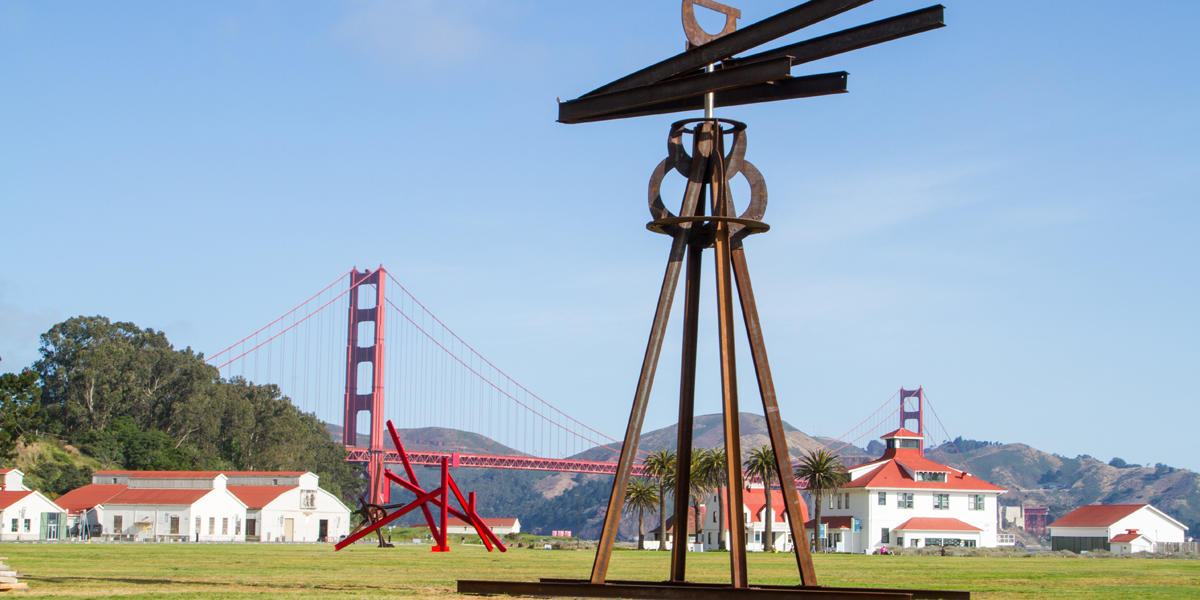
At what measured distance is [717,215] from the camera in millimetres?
20203

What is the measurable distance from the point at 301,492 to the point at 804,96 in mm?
78184

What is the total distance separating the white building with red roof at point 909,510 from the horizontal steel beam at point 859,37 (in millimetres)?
76430

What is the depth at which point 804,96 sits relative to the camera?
20484mm

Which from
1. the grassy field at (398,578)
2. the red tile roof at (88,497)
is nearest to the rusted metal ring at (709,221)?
the grassy field at (398,578)

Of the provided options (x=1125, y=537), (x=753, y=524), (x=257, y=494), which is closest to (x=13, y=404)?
(x=257, y=494)

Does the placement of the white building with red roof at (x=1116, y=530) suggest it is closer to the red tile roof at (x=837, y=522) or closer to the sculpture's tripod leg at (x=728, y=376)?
the red tile roof at (x=837, y=522)

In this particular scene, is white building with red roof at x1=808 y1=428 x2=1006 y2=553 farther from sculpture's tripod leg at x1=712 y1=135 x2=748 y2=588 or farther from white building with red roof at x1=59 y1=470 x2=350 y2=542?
sculpture's tripod leg at x1=712 y1=135 x2=748 y2=588

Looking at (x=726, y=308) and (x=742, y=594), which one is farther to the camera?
(x=726, y=308)

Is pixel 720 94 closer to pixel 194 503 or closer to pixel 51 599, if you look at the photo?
pixel 51 599

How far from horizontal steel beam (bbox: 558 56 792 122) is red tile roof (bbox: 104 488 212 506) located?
228ft

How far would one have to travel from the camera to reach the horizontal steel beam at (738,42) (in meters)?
18.9

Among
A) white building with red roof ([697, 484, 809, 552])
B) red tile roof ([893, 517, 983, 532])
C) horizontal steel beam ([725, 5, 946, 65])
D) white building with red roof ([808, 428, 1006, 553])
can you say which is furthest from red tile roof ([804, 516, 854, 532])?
horizontal steel beam ([725, 5, 946, 65])

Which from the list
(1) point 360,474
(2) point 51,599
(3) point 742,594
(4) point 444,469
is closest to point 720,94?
(3) point 742,594

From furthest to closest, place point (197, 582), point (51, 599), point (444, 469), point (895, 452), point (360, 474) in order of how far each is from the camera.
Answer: point (360, 474)
point (895, 452)
point (444, 469)
point (197, 582)
point (51, 599)
